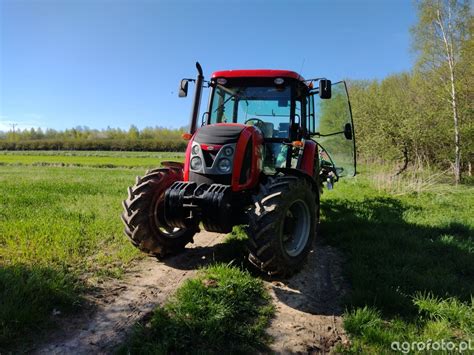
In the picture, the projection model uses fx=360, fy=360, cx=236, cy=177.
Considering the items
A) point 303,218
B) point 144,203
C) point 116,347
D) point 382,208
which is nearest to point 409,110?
point 382,208

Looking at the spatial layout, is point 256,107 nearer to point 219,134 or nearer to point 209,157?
Result: point 219,134

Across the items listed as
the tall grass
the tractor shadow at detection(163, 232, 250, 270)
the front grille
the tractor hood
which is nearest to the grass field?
the tall grass

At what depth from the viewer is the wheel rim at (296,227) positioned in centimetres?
440

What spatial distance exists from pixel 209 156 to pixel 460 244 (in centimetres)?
402

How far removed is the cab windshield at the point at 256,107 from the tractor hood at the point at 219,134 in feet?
3.55

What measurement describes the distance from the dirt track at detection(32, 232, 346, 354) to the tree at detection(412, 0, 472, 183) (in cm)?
1355

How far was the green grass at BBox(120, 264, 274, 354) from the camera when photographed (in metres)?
2.79

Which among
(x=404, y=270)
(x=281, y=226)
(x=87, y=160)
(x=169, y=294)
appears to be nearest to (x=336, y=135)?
(x=404, y=270)

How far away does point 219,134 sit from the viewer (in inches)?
173

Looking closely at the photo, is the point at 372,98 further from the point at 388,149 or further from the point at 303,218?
the point at 303,218

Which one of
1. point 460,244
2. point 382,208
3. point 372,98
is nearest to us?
point 460,244

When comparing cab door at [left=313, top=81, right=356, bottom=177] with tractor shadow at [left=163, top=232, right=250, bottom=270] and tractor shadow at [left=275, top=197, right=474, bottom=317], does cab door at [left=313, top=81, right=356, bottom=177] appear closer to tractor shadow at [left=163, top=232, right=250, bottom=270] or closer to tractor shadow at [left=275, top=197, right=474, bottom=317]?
tractor shadow at [left=275, top=197, right=474, bottom=317]

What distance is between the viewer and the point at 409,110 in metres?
15.9

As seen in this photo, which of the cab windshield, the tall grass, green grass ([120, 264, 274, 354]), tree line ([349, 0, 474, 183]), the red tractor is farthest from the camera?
tree line ([349, 0, 474, 183])
